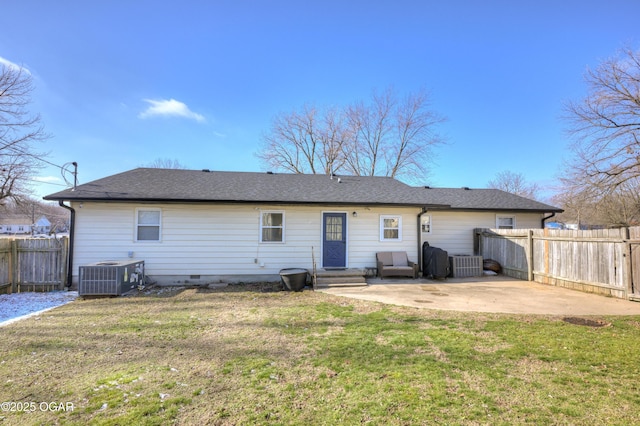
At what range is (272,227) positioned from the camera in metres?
9.98

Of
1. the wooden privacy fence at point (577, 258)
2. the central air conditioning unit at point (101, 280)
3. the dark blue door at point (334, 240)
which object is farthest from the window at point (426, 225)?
the central air conditioning unit at point (101, 280)

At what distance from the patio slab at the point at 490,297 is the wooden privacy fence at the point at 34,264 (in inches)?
320

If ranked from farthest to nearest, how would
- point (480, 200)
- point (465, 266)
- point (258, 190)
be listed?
point (480, 200), point (465, 266), point (258, 190)

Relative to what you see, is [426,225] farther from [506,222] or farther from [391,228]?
[506,222]

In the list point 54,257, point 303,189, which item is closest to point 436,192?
point 303,189

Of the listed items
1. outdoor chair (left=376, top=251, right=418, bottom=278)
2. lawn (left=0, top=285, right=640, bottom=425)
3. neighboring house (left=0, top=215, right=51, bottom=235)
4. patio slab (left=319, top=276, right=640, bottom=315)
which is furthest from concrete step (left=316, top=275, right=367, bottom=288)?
neighboring house (left=0, top=215, right=51, bottom=235)

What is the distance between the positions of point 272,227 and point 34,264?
7.04 meters

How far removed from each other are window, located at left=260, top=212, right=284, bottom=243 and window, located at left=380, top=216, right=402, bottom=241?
3.62m

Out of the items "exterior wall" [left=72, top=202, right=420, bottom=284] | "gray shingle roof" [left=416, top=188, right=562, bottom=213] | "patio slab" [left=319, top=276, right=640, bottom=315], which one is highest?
"gray shingle roof" [left=416, top=188, right=562, bottom=213]

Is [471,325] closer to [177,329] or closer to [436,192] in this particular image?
[177,329]

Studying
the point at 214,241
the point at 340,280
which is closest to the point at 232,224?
the point at 214,241

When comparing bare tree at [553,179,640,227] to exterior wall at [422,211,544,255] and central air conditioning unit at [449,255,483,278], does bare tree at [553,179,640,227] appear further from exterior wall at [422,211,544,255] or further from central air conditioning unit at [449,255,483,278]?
central air conditioning unit at [449,255,483,278]

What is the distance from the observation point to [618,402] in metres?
2.78

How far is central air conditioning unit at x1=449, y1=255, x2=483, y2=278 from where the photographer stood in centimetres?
1070
